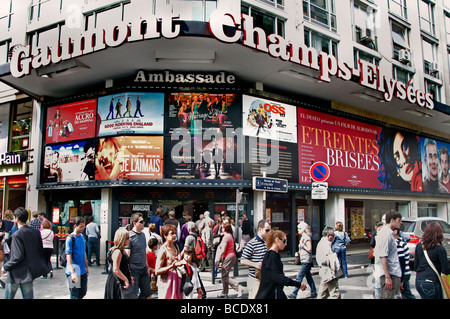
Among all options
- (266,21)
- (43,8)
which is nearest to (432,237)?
(266,21)

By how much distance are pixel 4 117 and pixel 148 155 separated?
9.92 meters

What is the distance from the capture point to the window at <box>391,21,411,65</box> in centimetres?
2180

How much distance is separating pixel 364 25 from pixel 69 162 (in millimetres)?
16472

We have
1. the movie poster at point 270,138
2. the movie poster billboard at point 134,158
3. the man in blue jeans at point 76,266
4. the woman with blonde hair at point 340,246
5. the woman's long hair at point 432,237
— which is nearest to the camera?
the woman's long hair at point 432,237

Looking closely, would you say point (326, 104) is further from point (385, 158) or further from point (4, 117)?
point (4, 117)

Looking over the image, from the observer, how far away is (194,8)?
13930 mm

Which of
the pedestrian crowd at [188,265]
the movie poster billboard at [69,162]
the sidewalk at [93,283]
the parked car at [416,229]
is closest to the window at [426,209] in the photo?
the parked car at [416,229]

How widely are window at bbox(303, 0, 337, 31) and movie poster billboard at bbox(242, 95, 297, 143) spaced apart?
4.53 meters

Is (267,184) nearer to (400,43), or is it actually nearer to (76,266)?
(76,266)

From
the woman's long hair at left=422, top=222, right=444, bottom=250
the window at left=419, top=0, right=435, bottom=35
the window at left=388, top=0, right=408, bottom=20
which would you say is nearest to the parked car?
the woman's long hair at left=422, top=222, right=444, bottom=250

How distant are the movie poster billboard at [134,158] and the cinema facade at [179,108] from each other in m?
0.05

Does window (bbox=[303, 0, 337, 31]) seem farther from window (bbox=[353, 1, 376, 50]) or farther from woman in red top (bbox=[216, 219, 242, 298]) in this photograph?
woman in red top (bbox=[216, 219, 242, 298])

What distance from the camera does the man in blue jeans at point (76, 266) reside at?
6.62m

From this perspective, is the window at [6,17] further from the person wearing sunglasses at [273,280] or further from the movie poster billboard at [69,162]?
the person wearing sunglasses at [273,280]
